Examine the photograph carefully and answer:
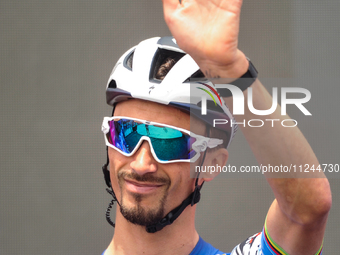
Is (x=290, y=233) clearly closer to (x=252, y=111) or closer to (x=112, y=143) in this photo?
(x=252, y=111)

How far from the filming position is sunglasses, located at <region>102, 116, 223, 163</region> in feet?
7.29

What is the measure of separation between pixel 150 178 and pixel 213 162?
1.54ft

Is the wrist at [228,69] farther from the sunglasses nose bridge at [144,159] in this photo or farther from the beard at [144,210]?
the beard at [144,210]

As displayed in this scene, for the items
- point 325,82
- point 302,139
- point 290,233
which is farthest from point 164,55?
point 325,82

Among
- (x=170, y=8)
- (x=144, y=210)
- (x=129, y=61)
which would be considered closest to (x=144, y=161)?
(x=144, y=210)

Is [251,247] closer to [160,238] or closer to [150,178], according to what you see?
[160,238]

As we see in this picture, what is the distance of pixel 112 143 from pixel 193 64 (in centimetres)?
68

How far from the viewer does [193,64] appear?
235 cm

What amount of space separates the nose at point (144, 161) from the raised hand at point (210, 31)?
0.73 m

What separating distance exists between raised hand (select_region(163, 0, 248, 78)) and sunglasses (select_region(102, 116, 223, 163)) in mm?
651

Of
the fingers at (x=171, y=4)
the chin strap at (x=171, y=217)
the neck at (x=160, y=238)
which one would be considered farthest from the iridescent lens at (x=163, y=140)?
the fingers at (x=171, y=4)

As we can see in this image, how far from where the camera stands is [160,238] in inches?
94.3

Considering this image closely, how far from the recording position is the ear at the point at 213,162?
2.42 metres

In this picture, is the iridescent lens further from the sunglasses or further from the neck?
the neck
